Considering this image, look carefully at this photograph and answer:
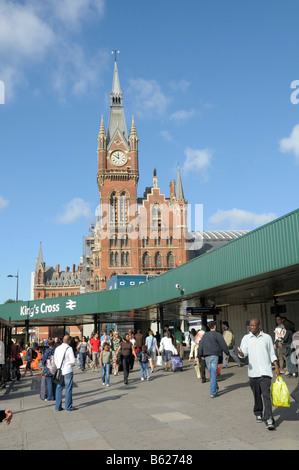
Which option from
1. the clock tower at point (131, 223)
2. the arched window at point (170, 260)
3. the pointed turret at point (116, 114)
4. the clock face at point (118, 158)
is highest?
the pointed turret at point (116, 114)

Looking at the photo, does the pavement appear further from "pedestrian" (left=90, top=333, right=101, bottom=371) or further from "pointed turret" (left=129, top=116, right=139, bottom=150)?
"pointed turret" (left=129, top=116, right=139, bottom=150)

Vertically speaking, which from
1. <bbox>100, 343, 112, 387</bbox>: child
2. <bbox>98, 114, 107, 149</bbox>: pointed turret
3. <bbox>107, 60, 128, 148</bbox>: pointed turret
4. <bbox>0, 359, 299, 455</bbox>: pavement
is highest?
<bbox>107, 60, 128, 148</bbox>: pointed turret

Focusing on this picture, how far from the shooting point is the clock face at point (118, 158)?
262 ft

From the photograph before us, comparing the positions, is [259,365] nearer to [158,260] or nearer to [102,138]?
[158,260]

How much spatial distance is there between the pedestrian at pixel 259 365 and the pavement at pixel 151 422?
0.41 meters

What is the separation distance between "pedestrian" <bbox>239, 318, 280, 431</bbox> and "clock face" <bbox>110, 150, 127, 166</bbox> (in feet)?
243

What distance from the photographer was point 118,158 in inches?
3177

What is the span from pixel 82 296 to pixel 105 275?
38918mm

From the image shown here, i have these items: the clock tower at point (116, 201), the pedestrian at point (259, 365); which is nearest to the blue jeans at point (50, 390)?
the pedestrian at point (259, 365)

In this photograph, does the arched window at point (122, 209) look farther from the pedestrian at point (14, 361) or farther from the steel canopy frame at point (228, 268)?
the pedestrian at point (14, 361)

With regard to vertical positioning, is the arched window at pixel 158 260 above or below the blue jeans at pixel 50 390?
above

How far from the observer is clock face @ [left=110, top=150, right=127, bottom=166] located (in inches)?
3147

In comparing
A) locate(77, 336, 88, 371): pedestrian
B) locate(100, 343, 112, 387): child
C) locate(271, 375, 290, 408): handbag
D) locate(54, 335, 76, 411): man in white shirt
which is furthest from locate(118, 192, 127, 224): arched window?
locate(271, 375, 290, 408): handbag
